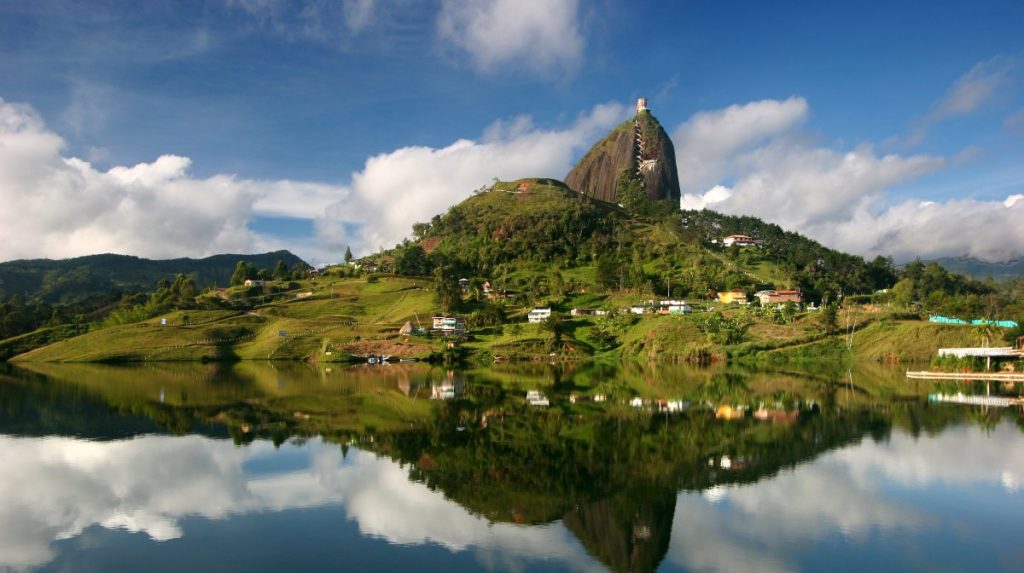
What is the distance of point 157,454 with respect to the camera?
35500mm

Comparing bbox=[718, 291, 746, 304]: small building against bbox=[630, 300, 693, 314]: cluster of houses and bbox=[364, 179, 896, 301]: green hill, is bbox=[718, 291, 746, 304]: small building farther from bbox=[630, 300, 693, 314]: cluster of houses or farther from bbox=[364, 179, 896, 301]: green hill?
bbox=[630, 300, 693, 314]: cluster of houses

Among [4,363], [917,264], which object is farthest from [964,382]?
[4,363]

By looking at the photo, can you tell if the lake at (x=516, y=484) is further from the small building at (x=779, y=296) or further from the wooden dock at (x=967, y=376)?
the small building at (x=779, y=296)

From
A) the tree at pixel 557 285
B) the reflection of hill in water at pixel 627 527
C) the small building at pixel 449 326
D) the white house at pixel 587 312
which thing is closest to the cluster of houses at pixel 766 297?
the white house at pixel 587 312

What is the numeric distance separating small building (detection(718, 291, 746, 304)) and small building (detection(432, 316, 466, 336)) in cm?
5615

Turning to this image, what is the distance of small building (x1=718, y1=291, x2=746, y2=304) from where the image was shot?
437ft

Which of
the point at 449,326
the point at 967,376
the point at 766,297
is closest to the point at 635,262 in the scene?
the point at 766,297

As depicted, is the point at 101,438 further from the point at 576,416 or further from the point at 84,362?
the point at 84,362

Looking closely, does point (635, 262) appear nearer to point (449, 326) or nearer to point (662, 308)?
point (662, 308)

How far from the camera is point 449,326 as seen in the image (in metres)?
116

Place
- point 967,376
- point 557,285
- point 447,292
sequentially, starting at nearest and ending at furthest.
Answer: point 967,376
point 447,292
point 557,285

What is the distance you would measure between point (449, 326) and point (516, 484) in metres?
89.5

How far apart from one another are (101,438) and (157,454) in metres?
8.10

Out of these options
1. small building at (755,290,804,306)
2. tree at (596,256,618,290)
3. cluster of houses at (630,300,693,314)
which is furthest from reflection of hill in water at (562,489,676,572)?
tree at (596,256,618,290)
